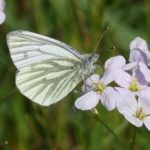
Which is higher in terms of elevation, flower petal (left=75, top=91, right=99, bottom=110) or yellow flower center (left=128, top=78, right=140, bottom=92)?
yellow flower center (left=128, top=78, right=140, bottom=92)

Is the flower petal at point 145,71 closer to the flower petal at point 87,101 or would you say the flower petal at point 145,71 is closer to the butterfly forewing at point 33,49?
the flower petal at point 87,101

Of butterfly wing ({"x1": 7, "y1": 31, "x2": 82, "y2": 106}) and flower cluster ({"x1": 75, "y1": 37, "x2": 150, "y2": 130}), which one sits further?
butterfly wing ({"x1": 7, "y1": 31, "x2": 82, "y2": 106})

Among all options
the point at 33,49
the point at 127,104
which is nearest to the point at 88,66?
the point at 33,49

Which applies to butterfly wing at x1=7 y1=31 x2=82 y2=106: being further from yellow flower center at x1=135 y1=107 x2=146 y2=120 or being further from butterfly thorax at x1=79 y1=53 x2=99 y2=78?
yellow flower center at x1=135 y1=107 x2=146 y2=120

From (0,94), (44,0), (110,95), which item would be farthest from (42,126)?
(44,0)

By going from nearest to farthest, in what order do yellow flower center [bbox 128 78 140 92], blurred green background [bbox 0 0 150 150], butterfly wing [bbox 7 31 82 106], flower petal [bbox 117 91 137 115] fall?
flower petal [bbox 117 91 137 115], yellow flower center [bbox 128 78 140 92], butterfly wing [bbox 7 31 82 106], blurred green background [bbox 0 0 150 150]

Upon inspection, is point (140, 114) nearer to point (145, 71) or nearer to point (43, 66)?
point (145, 71)

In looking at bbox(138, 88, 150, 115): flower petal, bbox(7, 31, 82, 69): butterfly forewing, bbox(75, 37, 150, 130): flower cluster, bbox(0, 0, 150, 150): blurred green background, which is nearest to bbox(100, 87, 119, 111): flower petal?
bbox(75, 37, 150, 130): flower cluster

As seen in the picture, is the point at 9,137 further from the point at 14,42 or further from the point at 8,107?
the point at 14,42
